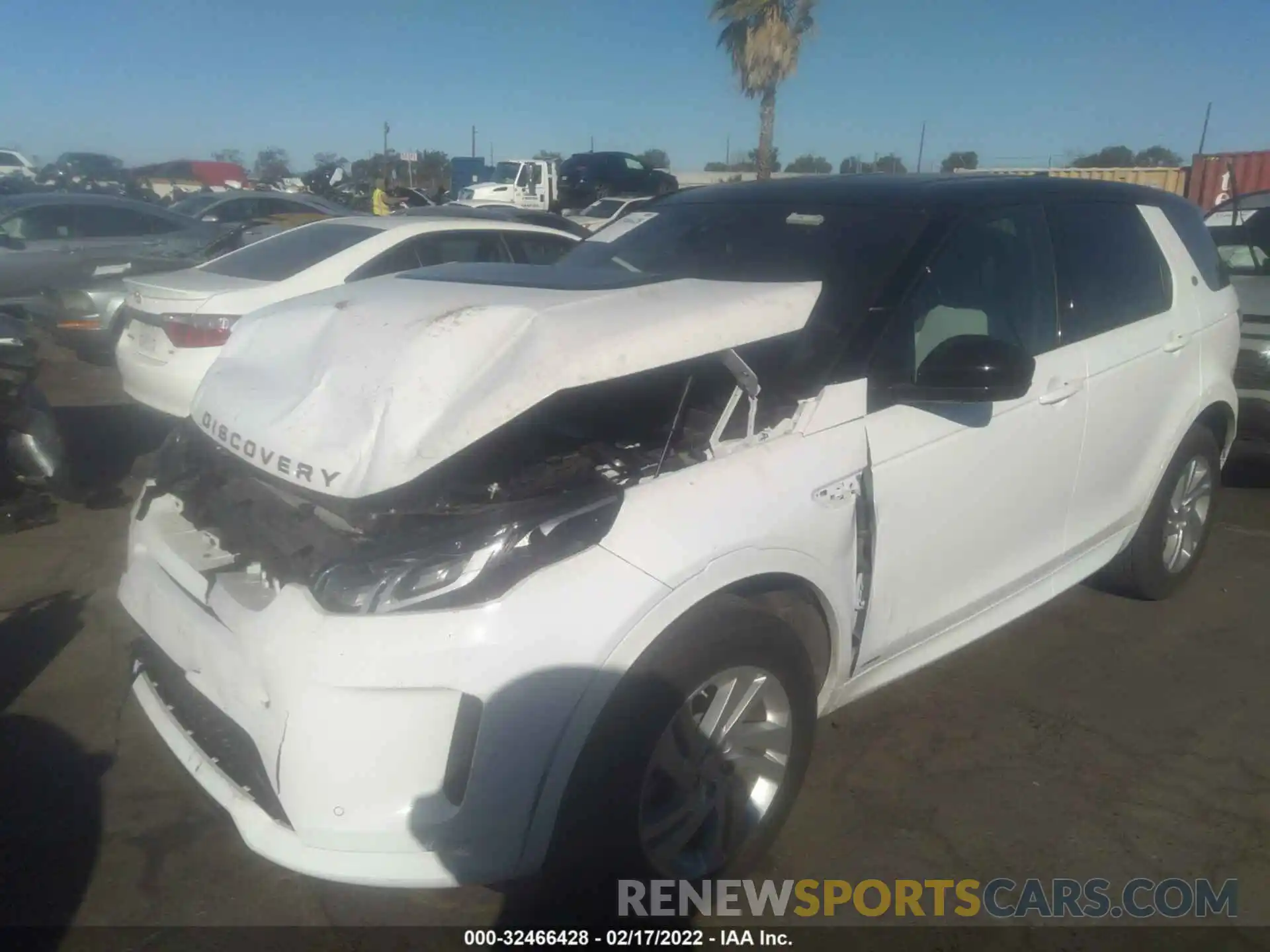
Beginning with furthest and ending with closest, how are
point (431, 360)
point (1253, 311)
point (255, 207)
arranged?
1. point (255, 207)
2. point (1253, 311)
3. point (431, 360)

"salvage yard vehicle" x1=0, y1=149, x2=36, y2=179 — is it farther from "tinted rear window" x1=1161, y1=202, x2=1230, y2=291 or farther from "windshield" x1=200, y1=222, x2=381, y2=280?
"tinted rear window" x1=1161, y1=202, x2=1230, y2=291

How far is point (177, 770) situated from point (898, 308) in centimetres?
273

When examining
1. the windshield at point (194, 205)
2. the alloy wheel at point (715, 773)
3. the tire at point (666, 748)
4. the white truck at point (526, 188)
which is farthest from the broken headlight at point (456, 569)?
the white truck at point (526, 188)

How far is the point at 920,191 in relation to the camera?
3.46 m

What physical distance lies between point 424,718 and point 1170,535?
3.63 metres

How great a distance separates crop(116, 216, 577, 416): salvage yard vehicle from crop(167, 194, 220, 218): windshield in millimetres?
9183

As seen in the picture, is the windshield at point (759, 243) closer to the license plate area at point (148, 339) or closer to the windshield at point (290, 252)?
the windshield at point (290, 252)

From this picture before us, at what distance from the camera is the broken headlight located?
212 centimetres

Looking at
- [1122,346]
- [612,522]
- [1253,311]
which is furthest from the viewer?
[1253,311]

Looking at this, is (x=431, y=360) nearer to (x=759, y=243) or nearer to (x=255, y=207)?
(x=759, y=243)

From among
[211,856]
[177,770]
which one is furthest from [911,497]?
[177,770]

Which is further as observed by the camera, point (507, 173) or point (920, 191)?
point (507, 173)

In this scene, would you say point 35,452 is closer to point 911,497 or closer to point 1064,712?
point 911,497

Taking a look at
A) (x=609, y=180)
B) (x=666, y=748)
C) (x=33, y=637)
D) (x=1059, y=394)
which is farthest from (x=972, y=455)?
(x=609, y=180)
